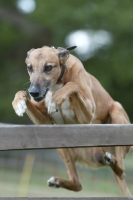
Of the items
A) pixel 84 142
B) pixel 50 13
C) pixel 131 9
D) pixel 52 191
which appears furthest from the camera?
pixel 50 13

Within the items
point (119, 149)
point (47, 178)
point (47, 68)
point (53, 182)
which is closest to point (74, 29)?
point (47, 178)

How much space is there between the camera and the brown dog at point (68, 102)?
6.34 m

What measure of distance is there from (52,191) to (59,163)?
3.56 metres

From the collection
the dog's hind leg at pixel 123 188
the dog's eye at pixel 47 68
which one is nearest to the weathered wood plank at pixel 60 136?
the dog's eye at pixel 47 68

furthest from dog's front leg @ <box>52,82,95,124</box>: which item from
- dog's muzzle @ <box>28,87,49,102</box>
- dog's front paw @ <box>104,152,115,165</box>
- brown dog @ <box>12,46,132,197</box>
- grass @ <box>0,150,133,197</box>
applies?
grass @ <box>0,150,133,197</box>

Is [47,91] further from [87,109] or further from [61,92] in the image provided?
[87,109]

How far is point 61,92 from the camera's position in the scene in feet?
20.8

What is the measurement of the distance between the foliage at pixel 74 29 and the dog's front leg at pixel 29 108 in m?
17.8

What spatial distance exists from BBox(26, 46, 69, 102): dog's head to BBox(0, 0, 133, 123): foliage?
707 inches

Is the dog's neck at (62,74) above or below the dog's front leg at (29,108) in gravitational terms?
above

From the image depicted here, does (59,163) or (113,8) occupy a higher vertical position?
(113,8)

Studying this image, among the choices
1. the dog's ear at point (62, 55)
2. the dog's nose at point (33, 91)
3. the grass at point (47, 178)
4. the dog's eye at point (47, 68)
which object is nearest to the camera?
the dog's nose at point (33, 91)

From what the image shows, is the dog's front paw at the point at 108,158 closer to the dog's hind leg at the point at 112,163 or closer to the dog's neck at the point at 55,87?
the dog's hind leg at the point at 112,163

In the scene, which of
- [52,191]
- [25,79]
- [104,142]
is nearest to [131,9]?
[25,79]
